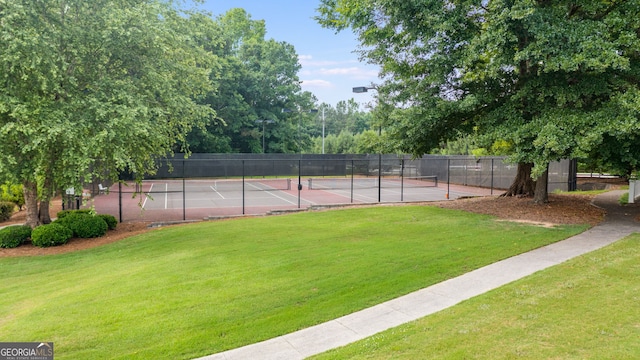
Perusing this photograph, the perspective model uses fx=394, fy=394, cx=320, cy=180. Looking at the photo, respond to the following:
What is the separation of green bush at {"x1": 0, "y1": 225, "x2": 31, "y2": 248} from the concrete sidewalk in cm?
1077

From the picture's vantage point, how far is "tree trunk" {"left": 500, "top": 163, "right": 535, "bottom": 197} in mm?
17750

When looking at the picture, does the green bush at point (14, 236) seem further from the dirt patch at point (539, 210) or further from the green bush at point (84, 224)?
the dirt patch at point (539, 210)

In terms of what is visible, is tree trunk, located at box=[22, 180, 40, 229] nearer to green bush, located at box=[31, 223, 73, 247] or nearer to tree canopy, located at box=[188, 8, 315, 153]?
green bush, located at box=[31, 223, 73, 247]

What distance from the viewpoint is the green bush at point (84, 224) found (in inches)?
506

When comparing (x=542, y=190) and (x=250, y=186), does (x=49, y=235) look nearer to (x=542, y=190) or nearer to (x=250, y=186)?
(x=542, y=190)

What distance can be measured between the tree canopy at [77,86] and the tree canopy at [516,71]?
25.6ft

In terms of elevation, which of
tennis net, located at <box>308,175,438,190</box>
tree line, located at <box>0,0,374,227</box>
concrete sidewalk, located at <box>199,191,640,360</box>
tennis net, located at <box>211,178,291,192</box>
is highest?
tree line, located at <box>0,0,374,227</box>

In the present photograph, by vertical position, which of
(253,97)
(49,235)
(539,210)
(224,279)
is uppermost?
(253,97)

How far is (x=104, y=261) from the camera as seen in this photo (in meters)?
10.0

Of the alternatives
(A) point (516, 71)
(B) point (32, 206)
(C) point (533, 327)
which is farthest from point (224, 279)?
(A) point (516, 71)

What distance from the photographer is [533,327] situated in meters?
4.92

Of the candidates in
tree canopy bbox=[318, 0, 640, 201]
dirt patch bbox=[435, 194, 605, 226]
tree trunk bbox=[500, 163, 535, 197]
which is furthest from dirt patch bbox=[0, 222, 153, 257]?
tree trunk bbox=[500, 163, 535, 197]

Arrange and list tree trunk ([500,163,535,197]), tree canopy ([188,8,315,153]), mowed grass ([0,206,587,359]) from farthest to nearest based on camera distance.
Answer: tree canopy ([188,8,315,153]) < tree trunk ([500,163,535,197]) < mowed grass ([0,206,587,359])

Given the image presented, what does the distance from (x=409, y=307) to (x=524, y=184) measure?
14377 millimetres
